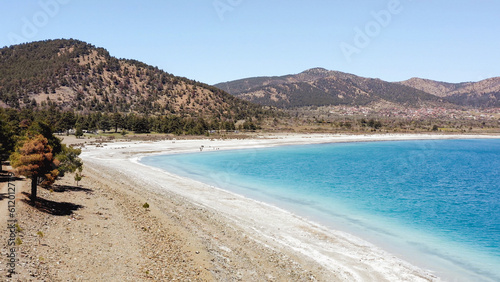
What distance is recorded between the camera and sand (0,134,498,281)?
14.6 meters

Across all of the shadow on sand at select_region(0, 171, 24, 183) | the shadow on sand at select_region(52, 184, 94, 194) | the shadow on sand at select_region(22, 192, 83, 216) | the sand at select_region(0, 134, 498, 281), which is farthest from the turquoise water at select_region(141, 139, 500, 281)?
the shadow on sand at select_region(0, 171, 24, 183)

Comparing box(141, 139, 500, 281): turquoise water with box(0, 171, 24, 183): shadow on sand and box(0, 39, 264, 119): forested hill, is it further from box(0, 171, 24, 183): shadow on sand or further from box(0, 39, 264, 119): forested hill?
box(0, 39, 264, 119): forested hill

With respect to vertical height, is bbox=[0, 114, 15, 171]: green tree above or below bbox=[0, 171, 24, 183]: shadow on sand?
above

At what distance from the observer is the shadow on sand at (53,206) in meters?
21.0

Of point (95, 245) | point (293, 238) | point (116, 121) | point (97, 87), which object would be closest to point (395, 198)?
point (293, 238)

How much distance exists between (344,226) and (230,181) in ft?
69.3

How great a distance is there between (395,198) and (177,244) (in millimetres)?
27763

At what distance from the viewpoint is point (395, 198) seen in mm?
37625

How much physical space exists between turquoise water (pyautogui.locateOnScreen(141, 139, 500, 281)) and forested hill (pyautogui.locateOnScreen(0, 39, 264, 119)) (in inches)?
3769

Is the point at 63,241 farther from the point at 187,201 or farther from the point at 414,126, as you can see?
the point at 414,126

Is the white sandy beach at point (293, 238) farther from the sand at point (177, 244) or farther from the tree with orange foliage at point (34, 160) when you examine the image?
the tree with orange foliage at point (34, 160)

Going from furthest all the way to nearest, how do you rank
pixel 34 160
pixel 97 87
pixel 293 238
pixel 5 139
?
1. pixel 97 87
2. pixel 5 139
3. pixel 293 238
4. pixel 34 160

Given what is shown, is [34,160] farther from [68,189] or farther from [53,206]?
[68,189]

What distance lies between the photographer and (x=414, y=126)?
184m
